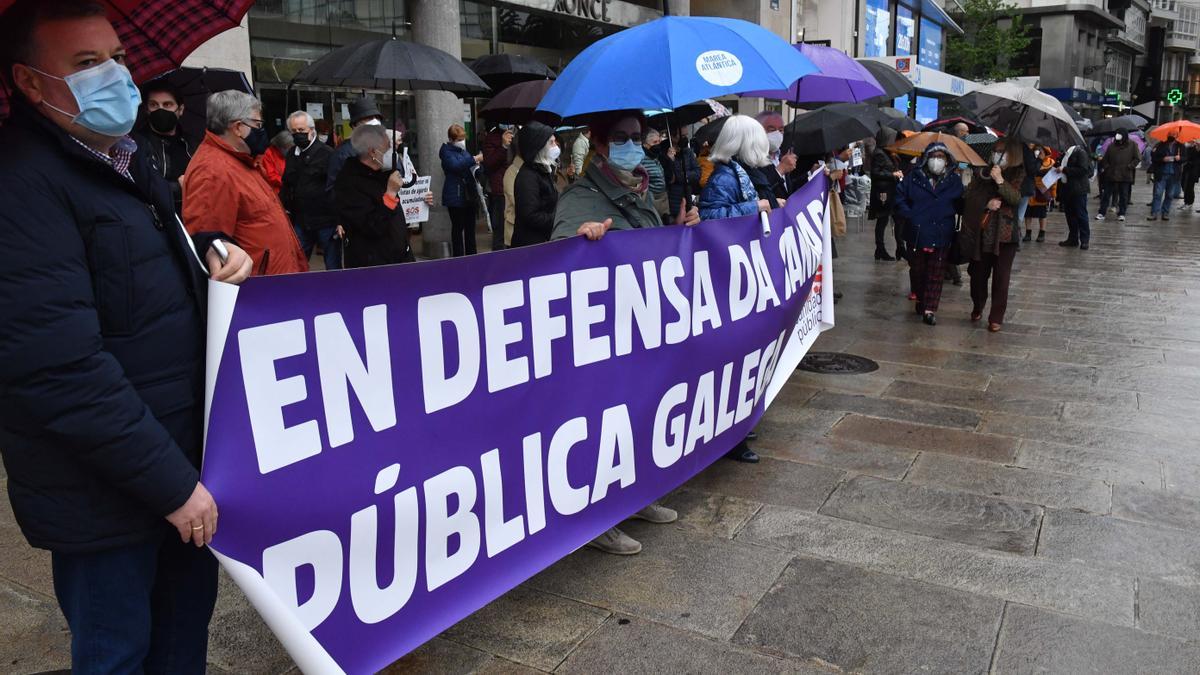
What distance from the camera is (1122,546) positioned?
3.97 m

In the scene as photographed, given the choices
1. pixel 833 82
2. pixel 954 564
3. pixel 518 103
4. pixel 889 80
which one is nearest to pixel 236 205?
pixel 954 564

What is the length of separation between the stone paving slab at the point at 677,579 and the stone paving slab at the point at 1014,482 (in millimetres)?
1339

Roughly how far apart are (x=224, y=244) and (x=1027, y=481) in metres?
4.03

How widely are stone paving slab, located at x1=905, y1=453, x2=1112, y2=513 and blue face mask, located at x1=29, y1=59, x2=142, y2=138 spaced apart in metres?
3.93

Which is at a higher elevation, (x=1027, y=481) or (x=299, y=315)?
(x=299, y=315)

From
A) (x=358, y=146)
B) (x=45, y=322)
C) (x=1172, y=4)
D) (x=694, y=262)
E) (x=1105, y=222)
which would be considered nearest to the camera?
(x=45, y=322)

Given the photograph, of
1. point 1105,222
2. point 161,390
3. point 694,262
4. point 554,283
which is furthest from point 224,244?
point 1105,222

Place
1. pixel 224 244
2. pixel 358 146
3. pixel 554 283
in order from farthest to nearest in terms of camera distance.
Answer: pixel 358 146 < pixel 554 283 < pixel 224 244

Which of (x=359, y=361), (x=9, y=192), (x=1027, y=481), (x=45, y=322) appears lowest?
(x=1027, y=481)

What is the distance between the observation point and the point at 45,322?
1805 millimetres

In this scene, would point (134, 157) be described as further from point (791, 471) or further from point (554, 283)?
point (791, 471)

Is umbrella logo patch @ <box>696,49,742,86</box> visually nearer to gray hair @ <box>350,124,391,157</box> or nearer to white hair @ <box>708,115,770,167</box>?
white hair @ <box>708,115,770,167</box>

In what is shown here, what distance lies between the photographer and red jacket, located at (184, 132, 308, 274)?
161 inches

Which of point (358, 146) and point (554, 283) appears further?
point (358, 146)
